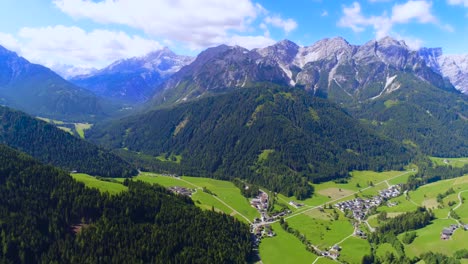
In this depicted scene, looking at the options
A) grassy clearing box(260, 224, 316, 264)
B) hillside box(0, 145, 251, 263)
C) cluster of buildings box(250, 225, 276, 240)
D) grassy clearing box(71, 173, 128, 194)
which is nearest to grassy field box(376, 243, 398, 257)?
grassy clearing box(260, 224, 316, 264)

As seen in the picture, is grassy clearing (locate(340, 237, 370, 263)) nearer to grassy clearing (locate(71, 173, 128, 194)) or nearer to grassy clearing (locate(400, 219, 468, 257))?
grassy clearing (locate(400, 219, 468, 257))

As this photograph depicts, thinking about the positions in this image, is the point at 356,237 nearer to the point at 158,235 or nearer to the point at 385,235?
the point at 385,235

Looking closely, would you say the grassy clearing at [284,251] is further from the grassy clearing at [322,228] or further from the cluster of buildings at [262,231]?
the grassy clearing at [322,228]

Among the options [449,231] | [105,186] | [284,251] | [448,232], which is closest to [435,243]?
[448,232]

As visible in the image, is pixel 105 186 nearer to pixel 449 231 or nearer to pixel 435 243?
pixel 435 243

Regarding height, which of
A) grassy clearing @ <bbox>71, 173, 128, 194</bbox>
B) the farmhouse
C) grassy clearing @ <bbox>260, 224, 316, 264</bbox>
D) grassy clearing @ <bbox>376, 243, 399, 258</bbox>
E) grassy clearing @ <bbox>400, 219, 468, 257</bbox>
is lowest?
grassy clearing @ <bbox>260, 224, 316, 264</bbox>

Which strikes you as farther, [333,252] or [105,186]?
[105,186]
